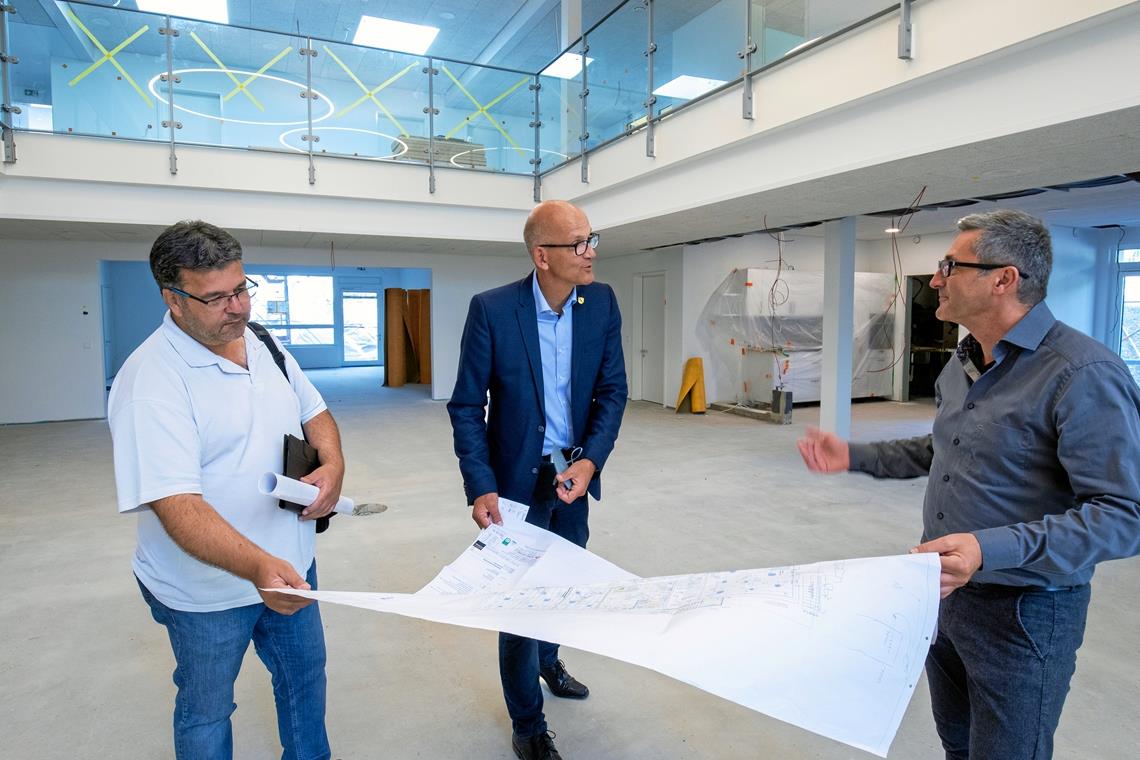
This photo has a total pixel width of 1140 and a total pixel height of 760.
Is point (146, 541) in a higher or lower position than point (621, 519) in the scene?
higher

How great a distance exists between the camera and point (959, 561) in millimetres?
1090

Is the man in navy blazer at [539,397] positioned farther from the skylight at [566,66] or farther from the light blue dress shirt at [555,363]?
the skylight at [566,66]

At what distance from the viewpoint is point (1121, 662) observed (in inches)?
105

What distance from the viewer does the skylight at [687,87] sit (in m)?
5.34

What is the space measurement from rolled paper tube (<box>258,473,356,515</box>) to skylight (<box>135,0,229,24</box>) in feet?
34.4

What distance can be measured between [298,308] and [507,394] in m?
15.7

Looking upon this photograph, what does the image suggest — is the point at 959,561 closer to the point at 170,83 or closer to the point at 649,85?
the point at 649,85

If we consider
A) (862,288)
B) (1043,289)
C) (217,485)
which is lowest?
(217,485)

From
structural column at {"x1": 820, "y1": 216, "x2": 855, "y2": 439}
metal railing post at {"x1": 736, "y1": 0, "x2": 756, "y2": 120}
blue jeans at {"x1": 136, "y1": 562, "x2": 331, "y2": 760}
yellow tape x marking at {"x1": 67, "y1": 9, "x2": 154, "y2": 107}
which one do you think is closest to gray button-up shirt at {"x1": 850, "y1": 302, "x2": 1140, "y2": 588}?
blue jeans at {"x1": 136, "y1": 562, "x2": 331, "y2": 760}

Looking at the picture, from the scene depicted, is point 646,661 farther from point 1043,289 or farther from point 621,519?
point 621,519

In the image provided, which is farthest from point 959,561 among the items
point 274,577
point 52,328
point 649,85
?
point 52,328

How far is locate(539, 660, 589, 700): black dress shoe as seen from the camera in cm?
239

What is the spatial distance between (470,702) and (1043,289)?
2191 mm

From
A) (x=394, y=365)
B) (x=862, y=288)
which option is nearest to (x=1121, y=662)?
(x=862, y=288)
